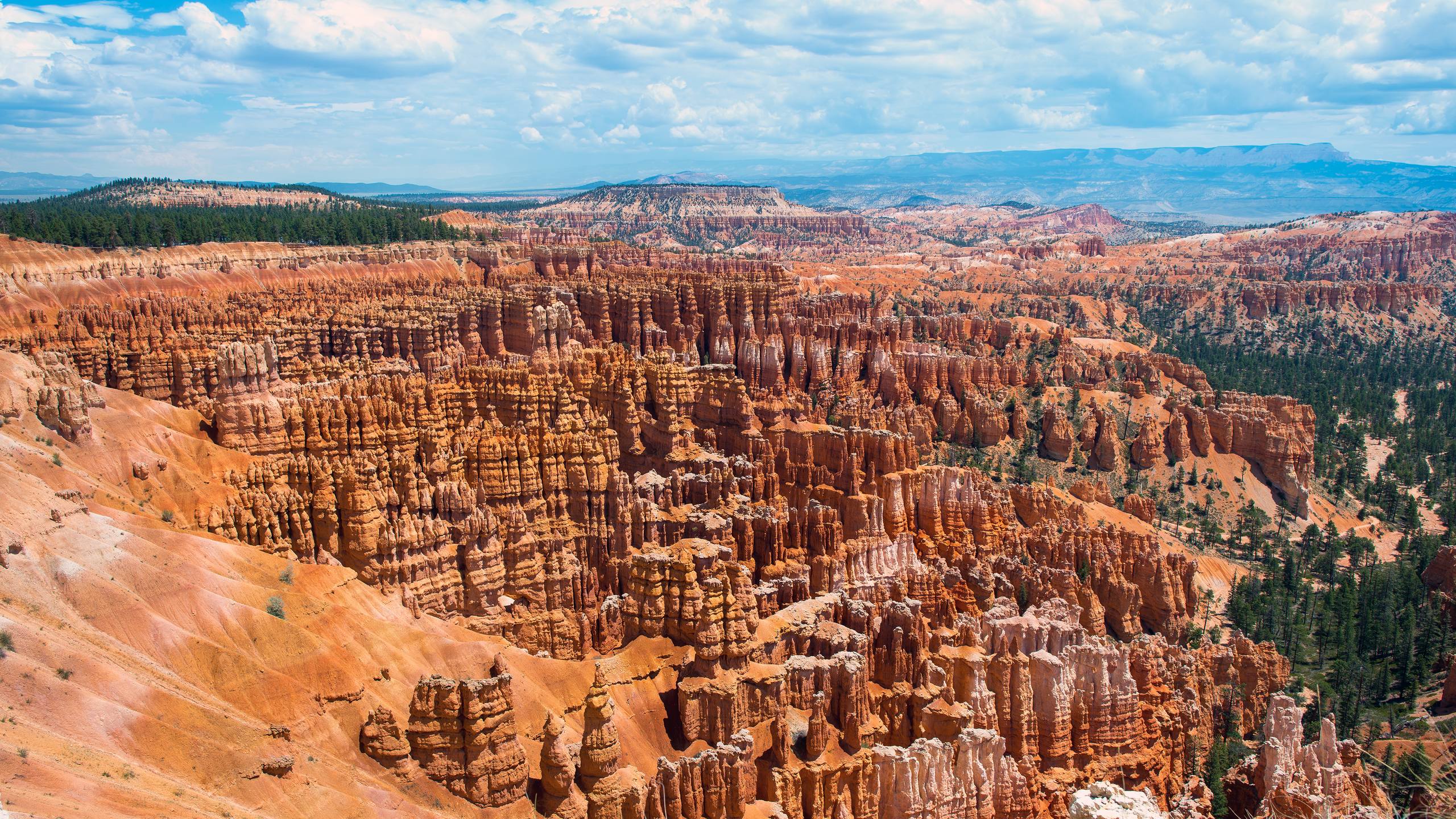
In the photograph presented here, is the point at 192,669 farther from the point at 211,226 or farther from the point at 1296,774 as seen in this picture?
the point at 211,226

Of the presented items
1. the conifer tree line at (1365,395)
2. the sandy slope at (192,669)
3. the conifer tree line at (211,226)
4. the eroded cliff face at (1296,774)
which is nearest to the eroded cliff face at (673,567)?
the sandy slope at (192,669)

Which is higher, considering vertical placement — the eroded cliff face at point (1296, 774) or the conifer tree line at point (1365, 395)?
the eroded cliff face at point (1296, 774)

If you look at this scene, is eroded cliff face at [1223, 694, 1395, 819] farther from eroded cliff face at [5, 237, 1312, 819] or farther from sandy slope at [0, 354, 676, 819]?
sandy slope at [0, 354, 676, 819]

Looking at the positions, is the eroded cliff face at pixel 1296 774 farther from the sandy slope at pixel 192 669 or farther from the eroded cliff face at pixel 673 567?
the sandy slope at pixel 192 669

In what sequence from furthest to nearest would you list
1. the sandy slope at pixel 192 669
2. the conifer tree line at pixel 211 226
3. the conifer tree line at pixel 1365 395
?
the conifer tree line at pixel 211 226 < the conifer tree line at pixel 1365 395 < the sandy slope at pixel 192 669

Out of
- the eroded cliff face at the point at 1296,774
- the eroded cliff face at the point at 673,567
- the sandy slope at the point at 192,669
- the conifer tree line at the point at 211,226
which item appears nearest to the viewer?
the sandy slope at the point at 192,669

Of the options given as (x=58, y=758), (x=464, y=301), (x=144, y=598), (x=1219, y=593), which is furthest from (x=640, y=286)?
(x=58, y=758)
